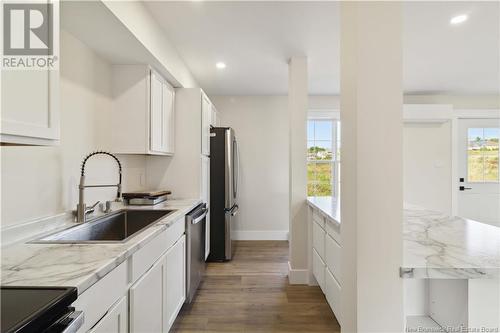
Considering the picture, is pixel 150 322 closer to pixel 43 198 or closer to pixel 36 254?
pixel 36 254

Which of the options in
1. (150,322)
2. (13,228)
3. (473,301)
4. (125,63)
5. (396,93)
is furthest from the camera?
(125,63)

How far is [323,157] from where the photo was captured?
4883mm

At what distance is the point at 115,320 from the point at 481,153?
6186mm

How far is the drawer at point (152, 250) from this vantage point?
1.36 meters

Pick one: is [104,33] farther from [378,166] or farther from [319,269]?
[319,269]

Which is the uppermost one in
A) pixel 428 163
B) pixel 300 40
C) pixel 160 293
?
pixel 300 40

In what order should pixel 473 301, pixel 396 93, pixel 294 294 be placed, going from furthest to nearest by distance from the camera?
1. pixel 294 294
2. pixel 473 301
3. pixel 396 93

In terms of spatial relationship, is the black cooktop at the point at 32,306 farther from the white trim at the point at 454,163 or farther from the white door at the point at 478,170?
the white door at the point at 478,170

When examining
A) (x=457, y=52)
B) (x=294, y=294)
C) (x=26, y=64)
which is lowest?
(x=294, y=294)

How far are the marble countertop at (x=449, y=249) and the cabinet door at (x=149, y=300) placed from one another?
4.06 feet

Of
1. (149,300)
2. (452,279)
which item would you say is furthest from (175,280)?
(452,279)

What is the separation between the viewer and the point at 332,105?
4887 mm

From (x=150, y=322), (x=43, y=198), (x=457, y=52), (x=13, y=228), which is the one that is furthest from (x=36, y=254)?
(x=457, y=52)

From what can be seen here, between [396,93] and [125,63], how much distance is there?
2.33m
